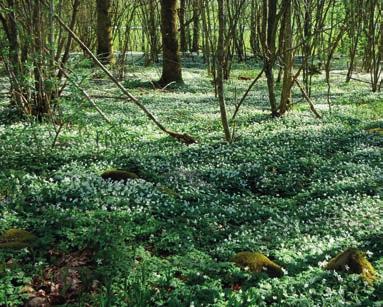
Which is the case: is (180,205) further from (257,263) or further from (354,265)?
(354,265)

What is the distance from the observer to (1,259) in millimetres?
6105

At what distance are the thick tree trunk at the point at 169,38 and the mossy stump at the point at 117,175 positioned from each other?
14088 mm

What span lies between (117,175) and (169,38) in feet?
50.0

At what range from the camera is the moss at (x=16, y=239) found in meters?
6.47

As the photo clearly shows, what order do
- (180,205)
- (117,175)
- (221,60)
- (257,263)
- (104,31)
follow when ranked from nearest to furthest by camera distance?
(257,263) < (180,205) < (117,175) < (221,60) < (104,31)

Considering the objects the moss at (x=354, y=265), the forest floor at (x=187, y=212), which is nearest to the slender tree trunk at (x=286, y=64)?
the forest floor at (x=187, y=212)

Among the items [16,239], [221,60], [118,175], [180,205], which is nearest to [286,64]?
[221,60]

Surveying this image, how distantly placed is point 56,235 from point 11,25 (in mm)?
8600

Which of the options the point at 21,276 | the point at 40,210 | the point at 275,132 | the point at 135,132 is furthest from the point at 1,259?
the point at 275,132

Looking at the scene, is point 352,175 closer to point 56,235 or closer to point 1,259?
point 56,235

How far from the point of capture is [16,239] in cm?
667

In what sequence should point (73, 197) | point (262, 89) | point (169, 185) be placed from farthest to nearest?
point (262, 89), point (169, 185), point (73, 197)

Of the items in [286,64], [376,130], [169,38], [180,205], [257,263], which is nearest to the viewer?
[257,263]

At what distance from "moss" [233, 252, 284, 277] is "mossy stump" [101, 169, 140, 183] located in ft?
11.4
